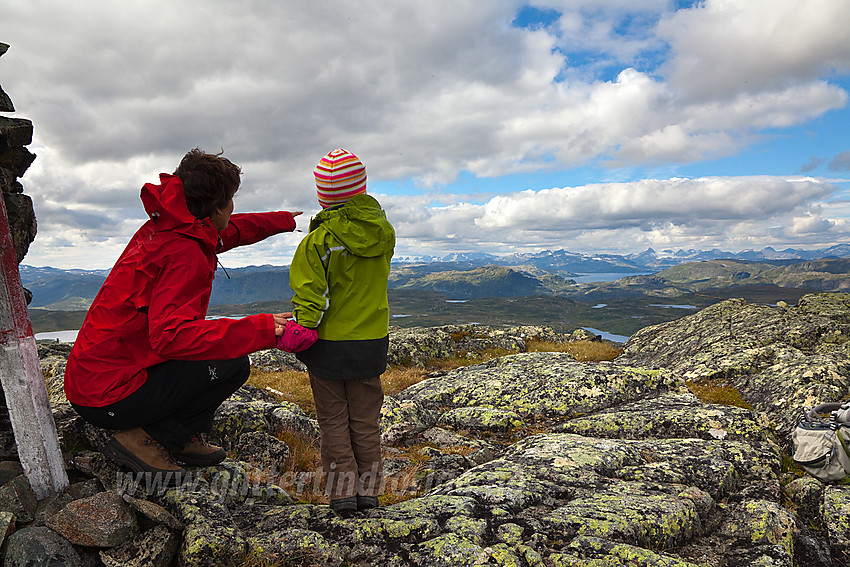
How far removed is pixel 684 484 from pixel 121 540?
8.41 m

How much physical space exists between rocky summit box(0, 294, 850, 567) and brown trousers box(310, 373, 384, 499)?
0.41 meters

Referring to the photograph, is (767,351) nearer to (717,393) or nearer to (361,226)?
(717,393)

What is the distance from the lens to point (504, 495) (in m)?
6.40

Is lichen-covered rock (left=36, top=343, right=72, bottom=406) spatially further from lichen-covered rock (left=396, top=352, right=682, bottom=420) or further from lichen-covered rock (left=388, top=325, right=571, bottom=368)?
lichen-covered rock (left=388, top=325, right=571, bottom=368)

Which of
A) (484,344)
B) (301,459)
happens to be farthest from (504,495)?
(484,344)

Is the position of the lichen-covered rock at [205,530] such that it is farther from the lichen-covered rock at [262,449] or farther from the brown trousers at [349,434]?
the lichen-covered rock at [262,449]

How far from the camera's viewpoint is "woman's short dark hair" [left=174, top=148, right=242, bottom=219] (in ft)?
16.6

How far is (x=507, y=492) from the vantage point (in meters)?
6.49

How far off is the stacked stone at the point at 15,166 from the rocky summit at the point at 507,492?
2.68 meters

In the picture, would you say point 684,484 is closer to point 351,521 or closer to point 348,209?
point 351,521

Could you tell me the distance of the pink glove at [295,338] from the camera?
5.06 m

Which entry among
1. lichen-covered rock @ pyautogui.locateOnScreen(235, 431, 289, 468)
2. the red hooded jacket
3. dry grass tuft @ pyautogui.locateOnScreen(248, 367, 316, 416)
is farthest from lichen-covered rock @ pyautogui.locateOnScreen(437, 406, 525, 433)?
the red hooded jacket

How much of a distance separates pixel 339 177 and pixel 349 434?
362 cm

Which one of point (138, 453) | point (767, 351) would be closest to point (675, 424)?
point (767, 351)
